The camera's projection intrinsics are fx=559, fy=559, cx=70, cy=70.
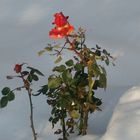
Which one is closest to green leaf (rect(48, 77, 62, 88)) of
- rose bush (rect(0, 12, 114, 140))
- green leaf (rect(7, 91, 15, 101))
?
rose bush (rect(0, 12, 114, 140))

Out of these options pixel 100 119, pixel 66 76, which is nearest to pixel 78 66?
pixel 66 76

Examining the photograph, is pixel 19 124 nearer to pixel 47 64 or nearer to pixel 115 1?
pixel 47 64

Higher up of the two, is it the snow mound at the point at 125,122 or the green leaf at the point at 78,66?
the green leaf at the point at 78,66

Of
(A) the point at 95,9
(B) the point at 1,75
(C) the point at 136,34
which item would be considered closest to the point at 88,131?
(B) the point at 1,75

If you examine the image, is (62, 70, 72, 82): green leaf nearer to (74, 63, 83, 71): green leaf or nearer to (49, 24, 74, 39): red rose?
(74, 63, 83, 71): green leaf

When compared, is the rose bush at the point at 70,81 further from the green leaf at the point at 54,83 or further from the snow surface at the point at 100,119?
the snow surface at the point at 100,119

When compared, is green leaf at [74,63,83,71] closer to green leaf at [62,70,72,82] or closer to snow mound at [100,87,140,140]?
green leaf at [62,70,72,82]

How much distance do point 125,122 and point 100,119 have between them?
0.99 feet

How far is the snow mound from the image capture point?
2.15 metres

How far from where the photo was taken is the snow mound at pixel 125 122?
2.15 metres

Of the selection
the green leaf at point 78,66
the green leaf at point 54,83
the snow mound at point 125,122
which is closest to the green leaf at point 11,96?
the green leaf at point 54,83

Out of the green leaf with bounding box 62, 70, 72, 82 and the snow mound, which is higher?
the green leaf with bounding box 62, 70, 72, 82

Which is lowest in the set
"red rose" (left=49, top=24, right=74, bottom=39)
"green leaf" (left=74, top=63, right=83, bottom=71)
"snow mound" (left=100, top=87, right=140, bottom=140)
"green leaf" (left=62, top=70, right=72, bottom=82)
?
"snow mound" (left=100, top=87, right=140, bottom=140)

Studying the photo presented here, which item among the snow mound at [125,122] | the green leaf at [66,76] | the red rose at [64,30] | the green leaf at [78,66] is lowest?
the snow mound at [125,122]
